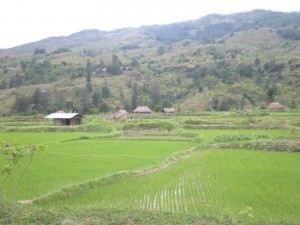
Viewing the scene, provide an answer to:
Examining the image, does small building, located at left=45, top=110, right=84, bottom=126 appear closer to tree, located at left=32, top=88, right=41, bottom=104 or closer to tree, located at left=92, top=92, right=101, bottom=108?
tree, located at left=92, top=92, right=101, bottom=108

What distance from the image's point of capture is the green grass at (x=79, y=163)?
14.1 metres

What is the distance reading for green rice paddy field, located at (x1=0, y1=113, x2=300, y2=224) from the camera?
1095 centimetres

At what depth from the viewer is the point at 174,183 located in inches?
576

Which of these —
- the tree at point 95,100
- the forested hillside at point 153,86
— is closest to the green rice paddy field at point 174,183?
the forested hillside at point 153,86

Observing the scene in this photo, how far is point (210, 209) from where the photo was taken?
10594 mm

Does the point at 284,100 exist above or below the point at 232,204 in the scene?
below

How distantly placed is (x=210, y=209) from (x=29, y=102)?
7189 centimetres

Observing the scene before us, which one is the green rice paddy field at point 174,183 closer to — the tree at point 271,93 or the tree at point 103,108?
the tree at point 271,93

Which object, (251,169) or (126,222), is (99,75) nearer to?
(251,169)

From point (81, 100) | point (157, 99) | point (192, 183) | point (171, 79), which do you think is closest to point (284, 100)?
point (157, 99)

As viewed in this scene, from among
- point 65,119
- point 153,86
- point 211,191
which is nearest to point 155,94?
point 153,86

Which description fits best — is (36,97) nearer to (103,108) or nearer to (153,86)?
(103,108)

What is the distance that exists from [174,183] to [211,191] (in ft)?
7.02

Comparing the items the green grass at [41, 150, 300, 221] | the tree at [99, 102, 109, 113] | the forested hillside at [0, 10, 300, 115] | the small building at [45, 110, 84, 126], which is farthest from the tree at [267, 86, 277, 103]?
the green grass at [41, 150, 300, 221]
